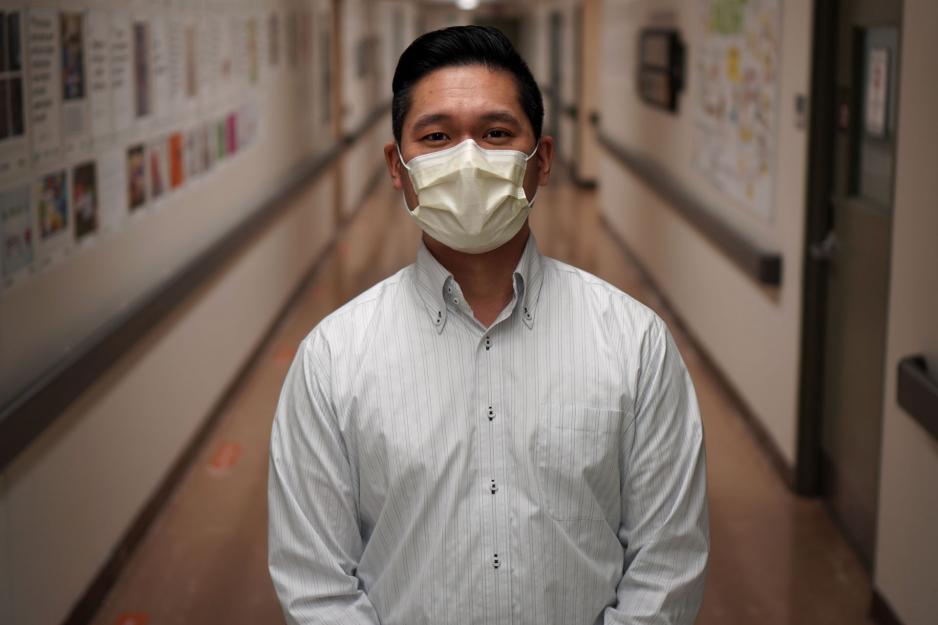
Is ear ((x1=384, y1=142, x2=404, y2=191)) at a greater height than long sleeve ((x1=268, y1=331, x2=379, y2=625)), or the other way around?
ear ((x1=384, y1=142, x2=404, y2=191))

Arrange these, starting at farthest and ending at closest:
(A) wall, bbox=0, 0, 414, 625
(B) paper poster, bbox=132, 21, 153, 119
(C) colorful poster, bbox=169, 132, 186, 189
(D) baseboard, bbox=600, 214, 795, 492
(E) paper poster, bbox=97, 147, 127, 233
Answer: (C) colorful poster, bbox=169, 132, 186, 189, (D) baseboard, bbox=600, 214, 795, 492, (B) paper poster, bbox=132, 21, 153, 119, (E) paper poster, bbox=97, 147, 127, 233, (A) wall, bbox=0, 0, 414, 625

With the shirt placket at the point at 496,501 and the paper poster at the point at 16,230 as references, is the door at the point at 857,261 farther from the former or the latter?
the paper poster at the point at 16,230

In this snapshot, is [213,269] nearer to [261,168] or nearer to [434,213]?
[261,168]

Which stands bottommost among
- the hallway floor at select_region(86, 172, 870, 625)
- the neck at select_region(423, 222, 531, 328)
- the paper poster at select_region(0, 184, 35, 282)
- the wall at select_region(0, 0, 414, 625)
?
the hallway floor at select_region(86, 172, 870, 625)

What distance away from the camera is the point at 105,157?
13.0 feet

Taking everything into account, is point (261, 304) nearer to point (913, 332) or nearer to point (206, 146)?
point (206, 146)

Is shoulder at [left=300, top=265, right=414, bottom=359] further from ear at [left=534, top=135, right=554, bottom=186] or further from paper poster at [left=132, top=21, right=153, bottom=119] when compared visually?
paper poster at [left=132, top=21, right=153, bottom=119]

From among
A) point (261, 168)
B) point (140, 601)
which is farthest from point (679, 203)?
point (140, 601)

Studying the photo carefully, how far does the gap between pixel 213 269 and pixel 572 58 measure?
1184cm

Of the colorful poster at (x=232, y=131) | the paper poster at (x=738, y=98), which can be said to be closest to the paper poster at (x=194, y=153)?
the colorful poster at (x=232, y=131)

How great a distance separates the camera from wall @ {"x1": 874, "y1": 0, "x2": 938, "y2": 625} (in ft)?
9.98

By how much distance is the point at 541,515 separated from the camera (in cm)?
161

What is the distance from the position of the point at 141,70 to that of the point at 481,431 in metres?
3.27

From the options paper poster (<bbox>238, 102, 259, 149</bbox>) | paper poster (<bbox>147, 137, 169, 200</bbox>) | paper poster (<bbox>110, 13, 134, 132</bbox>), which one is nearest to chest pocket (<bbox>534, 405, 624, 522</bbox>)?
paper poster (<bbox>110, 13, 134, 132</bbox>)
